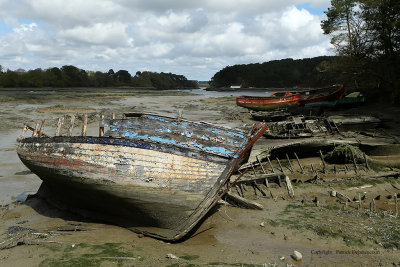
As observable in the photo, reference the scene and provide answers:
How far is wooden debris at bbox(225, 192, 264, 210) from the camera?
7477mm

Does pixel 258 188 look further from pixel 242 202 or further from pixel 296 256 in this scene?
pixel 296 256

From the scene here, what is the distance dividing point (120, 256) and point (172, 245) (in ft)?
3.97

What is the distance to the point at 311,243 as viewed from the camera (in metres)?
5.73

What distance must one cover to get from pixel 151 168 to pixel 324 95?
25.7 m

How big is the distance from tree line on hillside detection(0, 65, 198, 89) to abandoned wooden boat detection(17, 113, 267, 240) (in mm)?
75601

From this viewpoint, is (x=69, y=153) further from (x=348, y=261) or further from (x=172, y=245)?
(x=348, y=261)

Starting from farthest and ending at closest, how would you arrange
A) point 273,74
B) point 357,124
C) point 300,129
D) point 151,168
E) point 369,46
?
point 273,74 → point 369,46 → point 357,124 → point 300,129 → point 151,168

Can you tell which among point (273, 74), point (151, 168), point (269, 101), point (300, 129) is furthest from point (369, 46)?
point (273, 74)

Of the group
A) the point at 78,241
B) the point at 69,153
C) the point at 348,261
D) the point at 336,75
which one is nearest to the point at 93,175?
the point at 69,153

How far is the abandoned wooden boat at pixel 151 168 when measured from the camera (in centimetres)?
615

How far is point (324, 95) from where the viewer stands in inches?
1104

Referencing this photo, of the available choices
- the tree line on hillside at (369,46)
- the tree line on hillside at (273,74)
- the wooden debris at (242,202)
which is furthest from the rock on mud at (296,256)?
the tree line on hillside at (273,74)

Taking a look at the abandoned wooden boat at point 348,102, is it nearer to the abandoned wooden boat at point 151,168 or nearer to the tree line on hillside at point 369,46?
the tree line on hillside at point 369,46

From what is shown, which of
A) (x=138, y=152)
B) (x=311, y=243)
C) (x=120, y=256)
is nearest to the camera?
(x=120, y=256)
